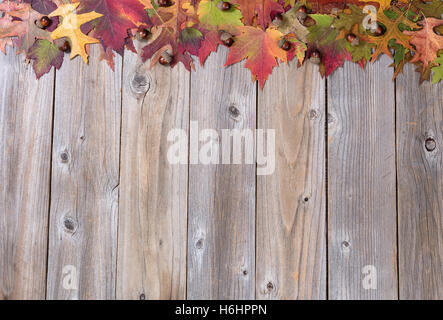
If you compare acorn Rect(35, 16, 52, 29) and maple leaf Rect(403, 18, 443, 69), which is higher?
acorn Rect(35, 16, 52, 29)

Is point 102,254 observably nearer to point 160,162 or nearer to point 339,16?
point 160,162

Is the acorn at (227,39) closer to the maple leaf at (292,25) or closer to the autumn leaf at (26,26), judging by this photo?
the maple leaf at (292,25)

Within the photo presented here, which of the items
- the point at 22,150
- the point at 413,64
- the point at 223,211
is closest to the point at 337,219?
the point at 223,211

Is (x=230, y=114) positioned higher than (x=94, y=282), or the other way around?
(x=230, y=114)

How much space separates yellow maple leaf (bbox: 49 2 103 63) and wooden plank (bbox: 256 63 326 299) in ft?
1.40

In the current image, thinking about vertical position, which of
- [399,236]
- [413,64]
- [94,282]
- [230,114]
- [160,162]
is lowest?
[94,282]

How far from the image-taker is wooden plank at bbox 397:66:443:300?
866 mm

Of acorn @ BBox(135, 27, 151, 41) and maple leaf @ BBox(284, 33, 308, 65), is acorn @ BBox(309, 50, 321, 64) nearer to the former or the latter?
maple leaf @ BBox(284, 33, 308, 65)

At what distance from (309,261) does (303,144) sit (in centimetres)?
27

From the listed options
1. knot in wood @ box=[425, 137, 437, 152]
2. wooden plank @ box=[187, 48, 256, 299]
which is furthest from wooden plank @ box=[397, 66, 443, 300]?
wooden plank @ box=[187, 48, 256, 299]

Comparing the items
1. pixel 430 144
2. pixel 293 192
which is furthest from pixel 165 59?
pixel 430 144

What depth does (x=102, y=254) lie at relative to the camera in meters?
0.88

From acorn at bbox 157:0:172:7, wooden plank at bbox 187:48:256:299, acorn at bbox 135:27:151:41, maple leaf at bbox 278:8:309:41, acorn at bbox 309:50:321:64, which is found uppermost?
acorn at bbox 157:0:172:7

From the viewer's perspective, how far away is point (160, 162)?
0.89 meters
